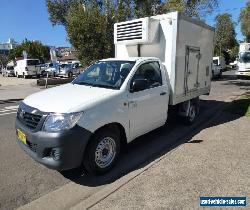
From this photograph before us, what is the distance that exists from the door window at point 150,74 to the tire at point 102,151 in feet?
3.99

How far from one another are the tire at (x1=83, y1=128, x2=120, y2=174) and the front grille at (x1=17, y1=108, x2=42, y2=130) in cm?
87

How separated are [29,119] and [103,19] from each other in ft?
57.9

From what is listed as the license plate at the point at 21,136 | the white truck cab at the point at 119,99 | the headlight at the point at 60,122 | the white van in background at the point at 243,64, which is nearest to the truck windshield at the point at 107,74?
Result: the white truck cab at the point at 119,99

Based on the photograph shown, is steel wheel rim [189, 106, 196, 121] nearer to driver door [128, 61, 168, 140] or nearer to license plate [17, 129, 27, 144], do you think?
driver door [128, 61, 168, 140]

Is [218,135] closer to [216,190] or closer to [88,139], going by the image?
[216,190]

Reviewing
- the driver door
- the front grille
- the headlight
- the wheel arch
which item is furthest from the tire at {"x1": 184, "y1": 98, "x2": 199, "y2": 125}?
the front grille

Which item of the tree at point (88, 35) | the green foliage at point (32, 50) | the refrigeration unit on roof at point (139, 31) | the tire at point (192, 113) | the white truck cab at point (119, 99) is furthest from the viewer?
the green foliage at point (32, 50)

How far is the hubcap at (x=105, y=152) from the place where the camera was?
4.81 m

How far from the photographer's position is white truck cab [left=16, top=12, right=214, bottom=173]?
4.30 m

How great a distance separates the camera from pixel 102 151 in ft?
16.1

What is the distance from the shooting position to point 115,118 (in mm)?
4898

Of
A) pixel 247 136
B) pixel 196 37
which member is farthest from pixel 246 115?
pixel 196 37

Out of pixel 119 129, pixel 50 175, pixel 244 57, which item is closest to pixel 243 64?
pixel 244 57

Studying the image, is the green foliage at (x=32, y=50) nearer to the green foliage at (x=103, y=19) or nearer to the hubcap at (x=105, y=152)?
the green foliage at (x=103, y=19)
